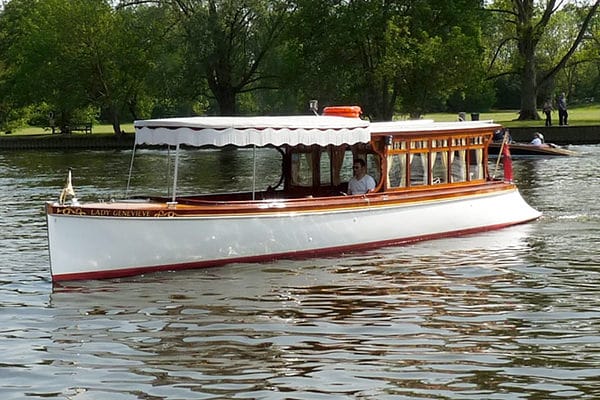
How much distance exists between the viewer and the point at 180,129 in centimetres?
1861

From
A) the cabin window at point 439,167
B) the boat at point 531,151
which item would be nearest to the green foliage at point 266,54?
the boat at point 531,151

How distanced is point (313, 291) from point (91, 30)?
231 ft

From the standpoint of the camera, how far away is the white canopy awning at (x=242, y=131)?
18.6m

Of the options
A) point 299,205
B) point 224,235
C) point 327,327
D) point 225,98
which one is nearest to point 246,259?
point 224,235

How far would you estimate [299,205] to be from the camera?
19781mm

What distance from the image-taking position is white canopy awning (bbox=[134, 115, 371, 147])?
61.0 feet

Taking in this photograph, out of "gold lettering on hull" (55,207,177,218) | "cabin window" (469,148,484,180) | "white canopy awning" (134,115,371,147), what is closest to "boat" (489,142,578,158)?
"cabin window" (469,148,484,180)

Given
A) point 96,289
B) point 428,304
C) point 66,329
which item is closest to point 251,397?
point 66,329

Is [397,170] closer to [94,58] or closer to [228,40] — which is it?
[228,40]

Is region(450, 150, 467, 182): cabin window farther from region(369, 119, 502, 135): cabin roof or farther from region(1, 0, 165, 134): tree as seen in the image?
region(1, 0, 165, 134): tree

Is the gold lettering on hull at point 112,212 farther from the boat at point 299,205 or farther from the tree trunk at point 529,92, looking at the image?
the tree trunk at point 529,92

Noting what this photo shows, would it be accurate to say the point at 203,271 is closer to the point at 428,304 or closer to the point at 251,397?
the point at 428,304

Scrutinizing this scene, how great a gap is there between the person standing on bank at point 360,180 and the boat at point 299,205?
0.43 ft

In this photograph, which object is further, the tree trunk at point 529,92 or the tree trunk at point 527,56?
the tree trunk at point 529,92
